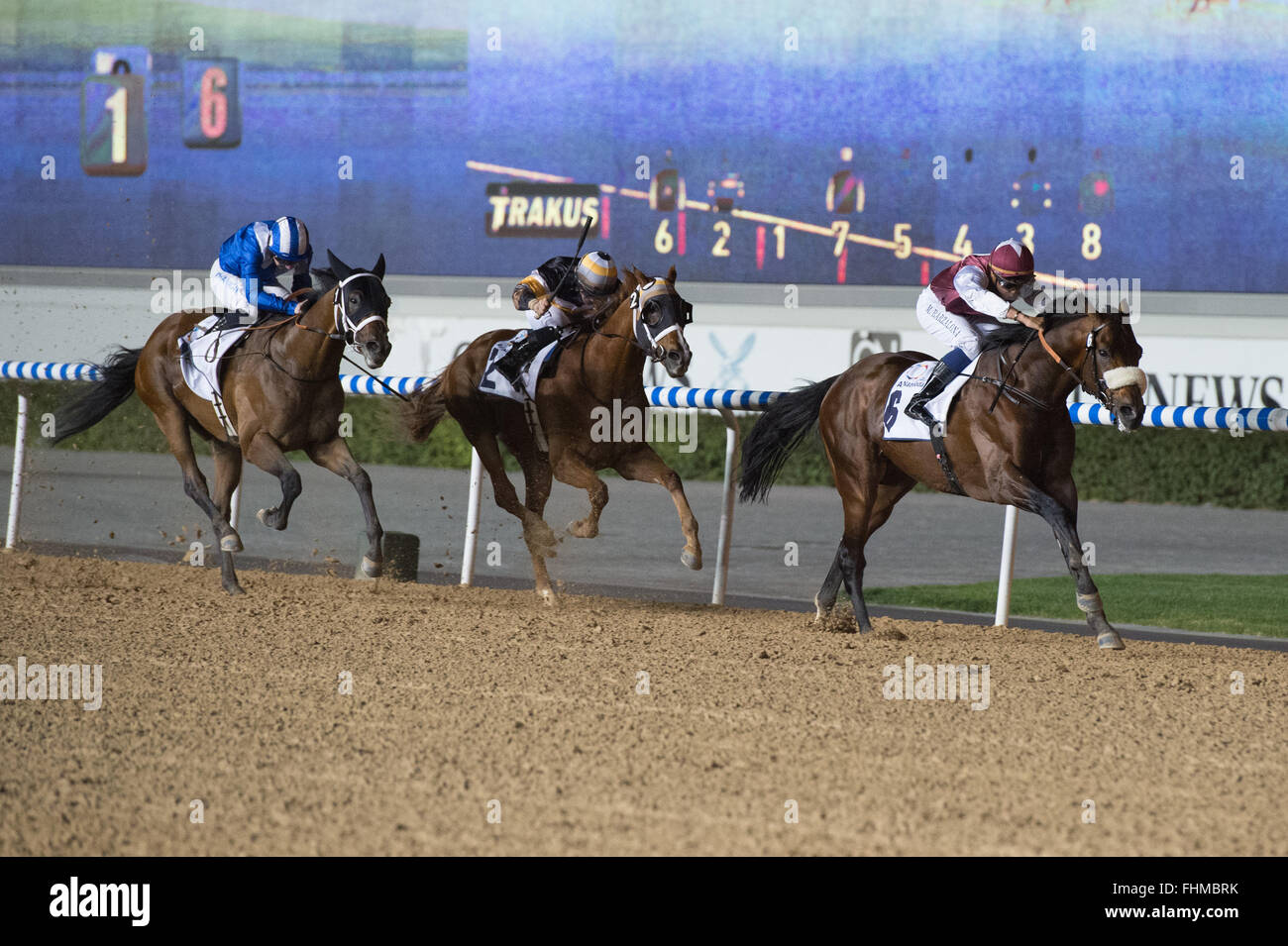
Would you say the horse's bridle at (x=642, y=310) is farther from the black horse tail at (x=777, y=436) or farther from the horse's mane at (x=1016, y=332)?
the horse's mane at (x=1016, y=332)

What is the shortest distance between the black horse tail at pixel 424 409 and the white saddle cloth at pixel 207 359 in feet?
2.75

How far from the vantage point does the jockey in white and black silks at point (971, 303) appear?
611 cm


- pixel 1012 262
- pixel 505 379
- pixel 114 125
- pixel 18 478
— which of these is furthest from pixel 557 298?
pixel 114 125

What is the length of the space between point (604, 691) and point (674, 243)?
10.7 metres

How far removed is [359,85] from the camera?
16797 mm

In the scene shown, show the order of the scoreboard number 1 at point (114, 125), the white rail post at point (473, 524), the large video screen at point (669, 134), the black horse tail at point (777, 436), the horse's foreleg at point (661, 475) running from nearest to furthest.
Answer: the horse's foreleg at point (661, 475), the black horse tail at point (777, 436), the white rail post at point (473, 524), the large video screen at point (669, 134), the scoreboard number 1 at point (114, 125)

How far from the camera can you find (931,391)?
6.26 m

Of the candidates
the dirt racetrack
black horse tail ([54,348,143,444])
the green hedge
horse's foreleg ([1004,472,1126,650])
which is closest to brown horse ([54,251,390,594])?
black horse tail ([54,348,143,444])

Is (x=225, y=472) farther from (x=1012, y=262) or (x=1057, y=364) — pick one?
(x=1057, y=364)

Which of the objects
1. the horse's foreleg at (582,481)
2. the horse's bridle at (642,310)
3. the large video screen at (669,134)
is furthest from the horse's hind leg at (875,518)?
the large video screen at (669,134)

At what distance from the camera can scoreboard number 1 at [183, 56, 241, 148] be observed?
16953mm

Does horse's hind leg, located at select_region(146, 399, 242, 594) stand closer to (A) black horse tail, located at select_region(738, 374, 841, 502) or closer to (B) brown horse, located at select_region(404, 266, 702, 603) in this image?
(B) brown horse, located at select_region(404, 266, 702, 603)

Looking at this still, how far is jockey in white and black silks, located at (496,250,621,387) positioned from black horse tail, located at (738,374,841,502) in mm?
910
